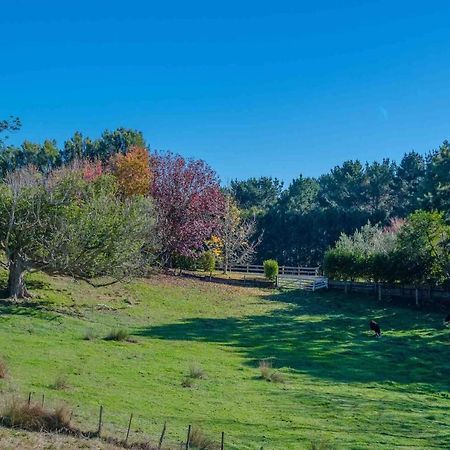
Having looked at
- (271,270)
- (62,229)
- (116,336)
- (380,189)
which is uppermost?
(380,189)

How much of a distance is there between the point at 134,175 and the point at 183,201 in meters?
4.96

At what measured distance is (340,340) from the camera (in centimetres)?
2739

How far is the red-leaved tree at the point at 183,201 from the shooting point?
45438 millimetres

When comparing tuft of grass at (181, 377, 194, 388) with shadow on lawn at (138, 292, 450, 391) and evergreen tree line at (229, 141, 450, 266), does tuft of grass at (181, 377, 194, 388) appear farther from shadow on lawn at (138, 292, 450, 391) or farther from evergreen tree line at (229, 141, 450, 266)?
evergreen tree line at (229, 141, 450, 266)

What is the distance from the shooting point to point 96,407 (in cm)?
1286

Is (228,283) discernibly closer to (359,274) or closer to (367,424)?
(359,274)

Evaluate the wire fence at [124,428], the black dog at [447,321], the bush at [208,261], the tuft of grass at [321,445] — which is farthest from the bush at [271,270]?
the tuft of grass at [321,445]

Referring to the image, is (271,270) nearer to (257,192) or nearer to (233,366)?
(233,366)

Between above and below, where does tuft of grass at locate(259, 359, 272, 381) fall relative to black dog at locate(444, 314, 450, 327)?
below

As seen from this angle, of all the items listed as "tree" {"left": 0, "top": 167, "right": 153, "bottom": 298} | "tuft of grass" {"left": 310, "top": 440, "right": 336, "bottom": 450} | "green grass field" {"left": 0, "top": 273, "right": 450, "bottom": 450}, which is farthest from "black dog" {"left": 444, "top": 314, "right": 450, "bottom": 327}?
"tuft of grass" {"left": 310, "top": 440, "right": 336, "bottom": 450}

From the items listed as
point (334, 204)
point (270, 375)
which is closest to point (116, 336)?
point (270, 375)

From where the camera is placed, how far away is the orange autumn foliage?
46094 mm

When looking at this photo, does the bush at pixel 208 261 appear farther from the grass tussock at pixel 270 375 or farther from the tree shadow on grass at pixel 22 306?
the grass tussock at pixel 270 375

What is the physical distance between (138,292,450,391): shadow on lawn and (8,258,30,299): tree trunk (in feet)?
23.2
